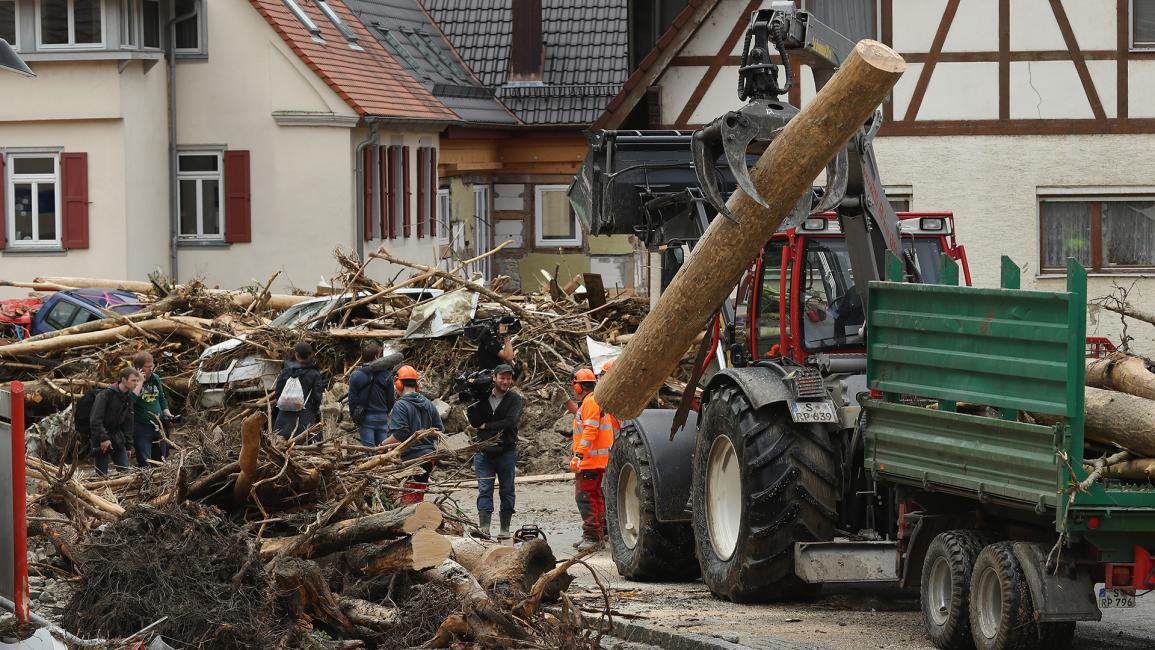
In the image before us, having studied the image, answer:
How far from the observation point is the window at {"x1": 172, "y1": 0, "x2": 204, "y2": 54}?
32.2 m

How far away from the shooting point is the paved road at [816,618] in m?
9.88

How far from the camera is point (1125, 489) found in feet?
27.9

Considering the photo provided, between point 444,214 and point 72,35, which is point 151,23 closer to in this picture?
point 72,35

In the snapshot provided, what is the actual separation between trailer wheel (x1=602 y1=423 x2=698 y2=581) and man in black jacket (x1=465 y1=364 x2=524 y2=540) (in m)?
2.37

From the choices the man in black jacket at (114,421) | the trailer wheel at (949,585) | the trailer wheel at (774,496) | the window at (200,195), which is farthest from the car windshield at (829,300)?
the window at (200,195)

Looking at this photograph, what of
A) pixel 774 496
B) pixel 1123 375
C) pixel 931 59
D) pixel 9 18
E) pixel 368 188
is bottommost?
pixel 774 496

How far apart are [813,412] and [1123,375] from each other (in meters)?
2.03

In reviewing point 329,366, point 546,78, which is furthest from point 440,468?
point 546,78

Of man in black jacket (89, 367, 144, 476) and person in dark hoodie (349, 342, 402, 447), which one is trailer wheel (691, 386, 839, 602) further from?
man in black jacket (89, 367, 144, 476)

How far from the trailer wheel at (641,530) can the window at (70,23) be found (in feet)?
65.1

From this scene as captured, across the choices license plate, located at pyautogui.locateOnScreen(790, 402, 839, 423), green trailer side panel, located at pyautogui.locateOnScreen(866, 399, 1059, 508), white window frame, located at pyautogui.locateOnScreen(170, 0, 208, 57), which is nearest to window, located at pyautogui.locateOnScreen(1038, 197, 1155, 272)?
license plate, located at pyautogui.locateOnScreen(790, 402, 839, 423)

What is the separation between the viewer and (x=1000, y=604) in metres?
8.95

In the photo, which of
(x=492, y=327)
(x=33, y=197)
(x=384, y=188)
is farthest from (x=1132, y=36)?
(x=33, y=197)

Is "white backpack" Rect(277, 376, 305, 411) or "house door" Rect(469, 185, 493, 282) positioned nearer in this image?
"white backpack" Rect(277, 376, 305, 411)
